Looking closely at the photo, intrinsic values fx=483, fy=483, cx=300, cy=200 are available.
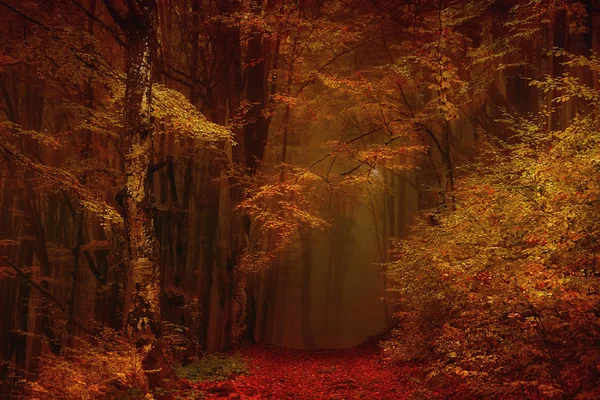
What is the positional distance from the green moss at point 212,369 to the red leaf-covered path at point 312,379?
0.31 meters

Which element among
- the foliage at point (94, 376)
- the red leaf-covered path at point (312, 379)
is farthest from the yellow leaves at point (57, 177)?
the red leaf-covered path at point (312, 379)

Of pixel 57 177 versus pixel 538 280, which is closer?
pixel 538 280

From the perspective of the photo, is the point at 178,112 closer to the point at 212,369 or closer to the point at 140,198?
the point at 140,198

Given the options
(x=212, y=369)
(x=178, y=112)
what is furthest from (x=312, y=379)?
(x=178, y=112)

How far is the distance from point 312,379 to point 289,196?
5.40m

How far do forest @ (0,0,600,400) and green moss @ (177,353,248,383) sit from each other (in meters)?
0.09

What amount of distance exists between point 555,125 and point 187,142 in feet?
39.8

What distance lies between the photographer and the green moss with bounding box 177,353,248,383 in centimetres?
1046

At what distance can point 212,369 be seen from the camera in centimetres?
1117

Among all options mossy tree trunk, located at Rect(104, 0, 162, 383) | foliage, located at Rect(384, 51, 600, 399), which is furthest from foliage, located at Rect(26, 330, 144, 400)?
foliage, located at Rect(384, 51, 600, 399)

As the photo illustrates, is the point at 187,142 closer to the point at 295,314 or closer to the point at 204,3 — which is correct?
the point at 204,3

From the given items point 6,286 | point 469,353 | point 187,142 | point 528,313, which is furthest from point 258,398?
point 6,286

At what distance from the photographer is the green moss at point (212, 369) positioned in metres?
10.5

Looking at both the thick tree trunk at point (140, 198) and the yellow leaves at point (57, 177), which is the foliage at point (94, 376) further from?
the yellow leaves at point (57, 177)
